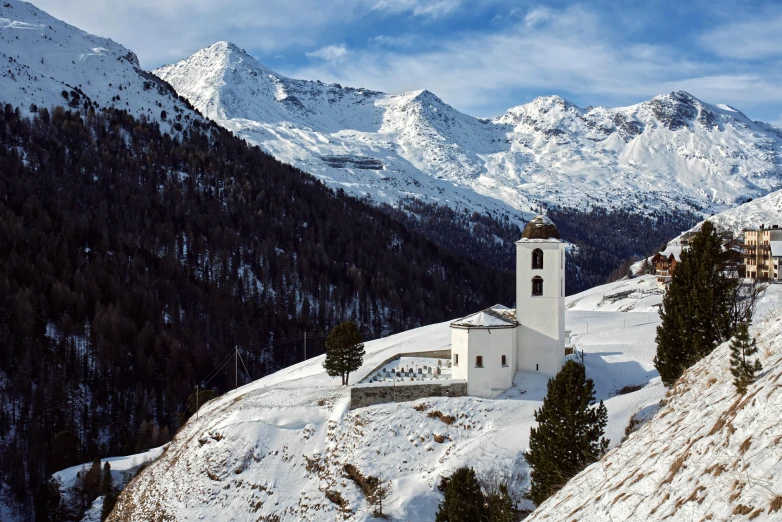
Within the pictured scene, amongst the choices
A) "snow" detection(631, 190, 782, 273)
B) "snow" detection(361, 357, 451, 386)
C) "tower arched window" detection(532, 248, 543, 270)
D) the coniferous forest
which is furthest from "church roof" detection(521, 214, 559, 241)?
"snow" detection(631, 190, 782, 273)

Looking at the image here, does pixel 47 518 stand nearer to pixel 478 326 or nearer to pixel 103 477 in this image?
pixel 103 477

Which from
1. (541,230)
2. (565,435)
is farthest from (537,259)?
(565,435)

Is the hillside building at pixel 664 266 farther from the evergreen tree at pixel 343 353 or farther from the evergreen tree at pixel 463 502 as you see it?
the evergreen tree at pixel 463 502

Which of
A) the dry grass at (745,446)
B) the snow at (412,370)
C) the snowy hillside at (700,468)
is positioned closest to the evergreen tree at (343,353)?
the snow at (412,370)

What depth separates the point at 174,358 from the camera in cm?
10350

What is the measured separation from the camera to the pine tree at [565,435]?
24.0m

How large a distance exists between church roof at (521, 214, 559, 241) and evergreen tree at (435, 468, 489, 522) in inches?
850

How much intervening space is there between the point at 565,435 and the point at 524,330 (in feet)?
59.6

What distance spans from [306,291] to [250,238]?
2289 cm

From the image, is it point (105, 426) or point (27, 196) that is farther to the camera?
point (27, 196)

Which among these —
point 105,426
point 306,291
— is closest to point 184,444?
point 105,426

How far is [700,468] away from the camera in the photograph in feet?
36.2

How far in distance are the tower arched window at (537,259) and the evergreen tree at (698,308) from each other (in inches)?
566

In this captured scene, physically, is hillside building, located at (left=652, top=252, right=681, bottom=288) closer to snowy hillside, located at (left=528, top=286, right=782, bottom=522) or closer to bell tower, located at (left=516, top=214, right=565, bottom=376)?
bell tower, located at (left=516, top=214, right=565, bottom=376)
